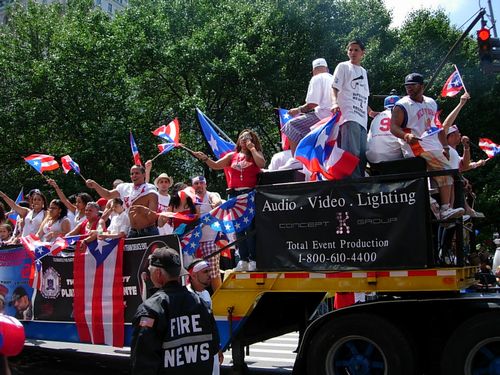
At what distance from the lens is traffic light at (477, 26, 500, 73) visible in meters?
12.1

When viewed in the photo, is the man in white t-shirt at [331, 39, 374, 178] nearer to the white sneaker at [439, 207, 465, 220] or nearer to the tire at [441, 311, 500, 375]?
the white sneaker at [439, 207, 465, 220]

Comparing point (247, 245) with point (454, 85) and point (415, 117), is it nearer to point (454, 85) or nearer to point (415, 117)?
point (415, 117)

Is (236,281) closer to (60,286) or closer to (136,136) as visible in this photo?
(60,286)

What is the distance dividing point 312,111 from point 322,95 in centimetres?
21

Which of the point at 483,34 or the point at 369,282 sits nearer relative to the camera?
the point at 369,282

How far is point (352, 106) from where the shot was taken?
6.11m

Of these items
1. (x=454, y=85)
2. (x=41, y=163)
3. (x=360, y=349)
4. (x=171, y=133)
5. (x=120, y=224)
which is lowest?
(x=360, y=349)

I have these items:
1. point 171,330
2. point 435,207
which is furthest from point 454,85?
point 171,330

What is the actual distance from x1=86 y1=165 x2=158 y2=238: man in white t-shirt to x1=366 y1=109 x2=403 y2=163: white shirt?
2.70 meters

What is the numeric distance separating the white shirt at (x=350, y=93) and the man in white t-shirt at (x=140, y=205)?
2.63 metres

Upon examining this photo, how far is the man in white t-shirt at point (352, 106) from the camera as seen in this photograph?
19.6 ft

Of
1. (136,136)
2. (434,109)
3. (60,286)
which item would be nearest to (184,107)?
(136,136)

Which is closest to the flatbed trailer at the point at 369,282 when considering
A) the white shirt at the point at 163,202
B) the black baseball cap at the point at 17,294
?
the white shirt at the point at 163,202

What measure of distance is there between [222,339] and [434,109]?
3116 millimetres
